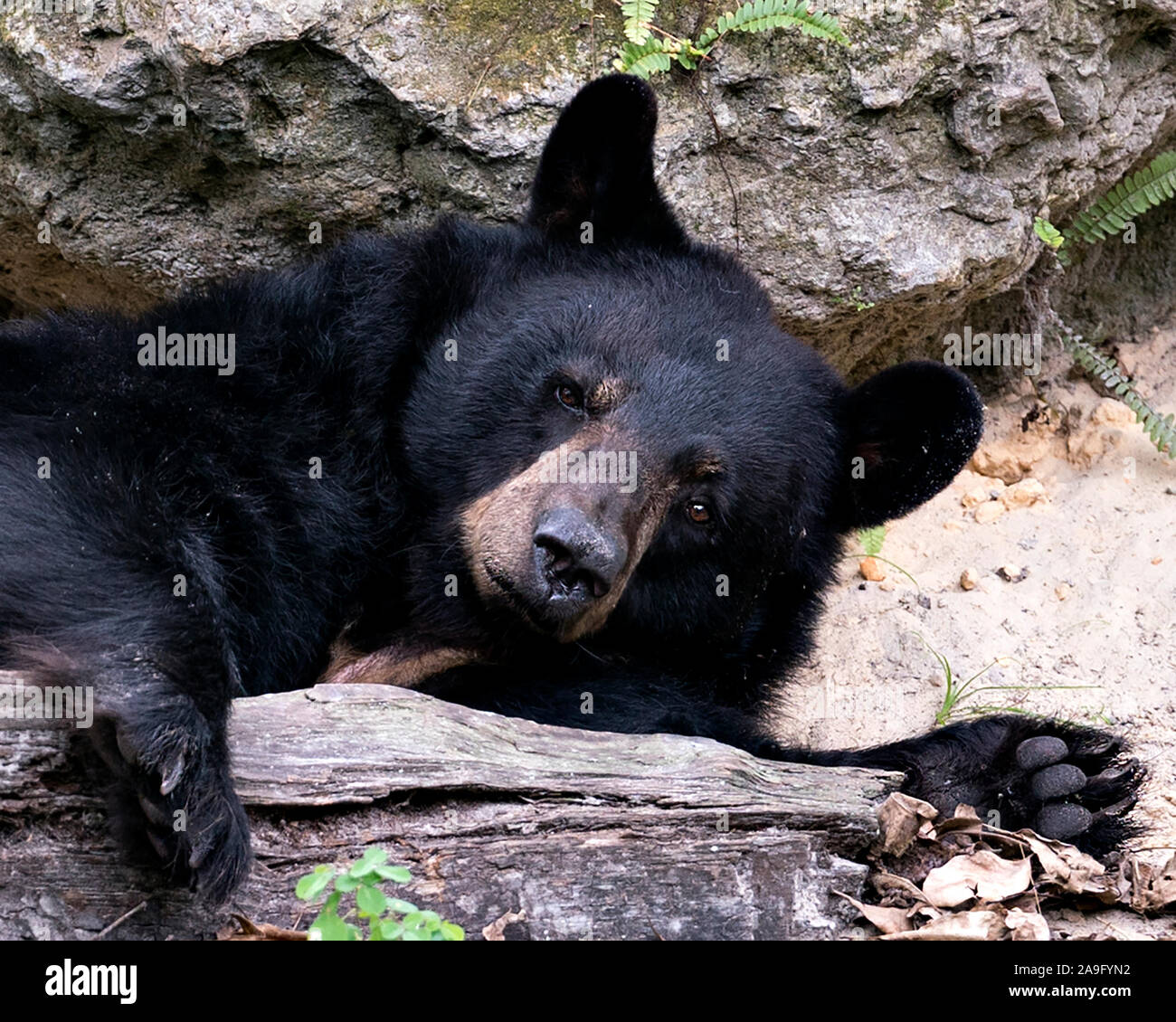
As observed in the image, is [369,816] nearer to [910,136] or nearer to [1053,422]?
[910,136]

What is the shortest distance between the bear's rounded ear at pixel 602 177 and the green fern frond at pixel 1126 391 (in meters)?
3.20

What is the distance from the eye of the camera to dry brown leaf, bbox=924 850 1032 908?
476 centimetres

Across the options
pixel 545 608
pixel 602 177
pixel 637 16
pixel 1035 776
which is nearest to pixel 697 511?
pixel 545 608

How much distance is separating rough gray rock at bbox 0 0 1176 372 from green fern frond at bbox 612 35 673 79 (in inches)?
5.3

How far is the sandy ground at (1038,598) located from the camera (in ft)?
23.6

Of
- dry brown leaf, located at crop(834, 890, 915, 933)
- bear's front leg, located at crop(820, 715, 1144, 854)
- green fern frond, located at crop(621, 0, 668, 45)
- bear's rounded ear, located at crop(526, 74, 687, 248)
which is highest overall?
green fern frond, located at crop(621, 0, 668, 45)

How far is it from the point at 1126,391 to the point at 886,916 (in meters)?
4.39

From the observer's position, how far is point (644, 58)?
6.69 metres

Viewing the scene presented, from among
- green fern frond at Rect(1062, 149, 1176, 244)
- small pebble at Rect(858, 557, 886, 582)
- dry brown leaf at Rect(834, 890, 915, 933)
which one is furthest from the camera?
small pebble at Rect(858, 557, 886, 582)

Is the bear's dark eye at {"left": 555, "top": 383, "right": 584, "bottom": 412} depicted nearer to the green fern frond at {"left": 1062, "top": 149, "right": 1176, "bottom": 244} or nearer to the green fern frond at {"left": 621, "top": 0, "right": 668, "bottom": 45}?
the green fern frond at {"left": 621, "top": 0, "right": 668, "bottom": 45}

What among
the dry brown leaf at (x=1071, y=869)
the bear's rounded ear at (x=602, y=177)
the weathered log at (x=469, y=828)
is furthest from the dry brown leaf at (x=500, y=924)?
the bear's rounded ear at (x=602, y=177)

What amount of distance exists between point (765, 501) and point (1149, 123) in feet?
12.2

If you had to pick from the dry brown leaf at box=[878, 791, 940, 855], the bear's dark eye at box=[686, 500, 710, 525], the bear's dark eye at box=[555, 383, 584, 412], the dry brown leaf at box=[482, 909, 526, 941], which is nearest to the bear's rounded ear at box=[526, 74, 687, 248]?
the bear's dark eye at box=[555, 383, 584, 412]
